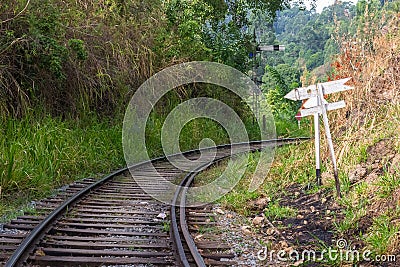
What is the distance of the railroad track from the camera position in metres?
4.37

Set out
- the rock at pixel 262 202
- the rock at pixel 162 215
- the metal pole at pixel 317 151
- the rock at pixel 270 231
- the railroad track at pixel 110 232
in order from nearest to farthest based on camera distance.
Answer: the railroad track at pixel 110 232 < the rock at pixel 270 231 < the rock at pixel 162 215 < the metal pole at pixel 317 151 < the rock at pixel 262 202

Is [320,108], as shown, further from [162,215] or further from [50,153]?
[50,153]

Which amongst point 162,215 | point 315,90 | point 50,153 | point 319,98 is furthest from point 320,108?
point 50,153

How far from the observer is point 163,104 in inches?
543

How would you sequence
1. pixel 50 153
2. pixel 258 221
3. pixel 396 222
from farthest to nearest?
pixel 50 153, pixel 258 221, pixel 396 222

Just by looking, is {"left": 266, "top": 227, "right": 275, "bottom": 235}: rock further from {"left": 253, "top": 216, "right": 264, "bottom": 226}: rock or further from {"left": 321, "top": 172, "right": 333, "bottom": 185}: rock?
{"left": 321, "top": 172, "right": 333, "bottom": 185}: rock

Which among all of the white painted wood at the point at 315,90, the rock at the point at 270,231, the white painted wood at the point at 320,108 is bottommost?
the rock at the point at 270,231

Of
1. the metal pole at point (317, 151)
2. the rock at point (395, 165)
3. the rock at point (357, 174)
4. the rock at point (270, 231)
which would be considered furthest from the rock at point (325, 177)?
the rock at point (270, 231)

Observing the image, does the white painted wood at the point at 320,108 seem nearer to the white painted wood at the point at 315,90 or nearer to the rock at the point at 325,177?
the white painted wood at the point at 315,90

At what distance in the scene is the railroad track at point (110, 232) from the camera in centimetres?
437

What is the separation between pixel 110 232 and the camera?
17.4ft

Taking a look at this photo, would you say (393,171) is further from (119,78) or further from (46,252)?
(119,78)

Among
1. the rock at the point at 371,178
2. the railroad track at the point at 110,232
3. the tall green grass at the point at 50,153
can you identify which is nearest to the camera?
the railroad track at the point at 110,232

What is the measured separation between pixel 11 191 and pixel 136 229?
2469 millimetres
